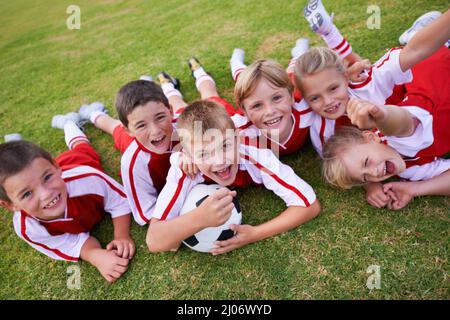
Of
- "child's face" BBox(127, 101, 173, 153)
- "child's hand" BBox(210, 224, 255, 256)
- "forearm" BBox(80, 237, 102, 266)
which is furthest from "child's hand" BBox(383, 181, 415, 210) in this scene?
"forearm" BBox(80, 237, 102, 266)

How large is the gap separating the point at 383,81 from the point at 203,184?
5.14 ft

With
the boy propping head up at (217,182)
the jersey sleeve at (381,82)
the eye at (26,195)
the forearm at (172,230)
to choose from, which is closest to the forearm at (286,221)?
the boy propping head up at (217,182)

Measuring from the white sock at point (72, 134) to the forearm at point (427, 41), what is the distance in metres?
2.91

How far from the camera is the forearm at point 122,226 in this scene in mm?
2424

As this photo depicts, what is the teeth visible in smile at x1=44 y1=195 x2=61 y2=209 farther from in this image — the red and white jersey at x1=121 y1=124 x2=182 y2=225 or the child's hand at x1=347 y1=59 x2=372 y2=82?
the child's hand at x1=347 y1=59 x2=372 y2=82

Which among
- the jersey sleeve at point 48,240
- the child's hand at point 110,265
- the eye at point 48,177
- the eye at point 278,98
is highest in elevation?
the eye at point 278,98

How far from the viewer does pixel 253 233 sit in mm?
2098

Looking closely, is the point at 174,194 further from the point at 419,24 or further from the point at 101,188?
the point at 419,24

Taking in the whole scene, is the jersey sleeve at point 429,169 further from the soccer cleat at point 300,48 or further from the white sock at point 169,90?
the white sock at point 169,90

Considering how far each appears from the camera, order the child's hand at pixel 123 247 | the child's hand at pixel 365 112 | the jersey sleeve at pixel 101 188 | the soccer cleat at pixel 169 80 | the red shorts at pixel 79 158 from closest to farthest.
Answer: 1. the child's hand at pixel 365 112
2. the child's hand at pixel 123 247
3. the jersey sleeve at pixel 101 188
4. the red shorts at pixel 79 158
5. the soccer cleat at pixel 169 80

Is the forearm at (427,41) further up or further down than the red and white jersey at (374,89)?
further up

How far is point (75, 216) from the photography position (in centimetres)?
233

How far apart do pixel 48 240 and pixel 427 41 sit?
280 centimetres

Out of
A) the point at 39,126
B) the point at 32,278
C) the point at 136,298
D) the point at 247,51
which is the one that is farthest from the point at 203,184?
the point at 39,126
